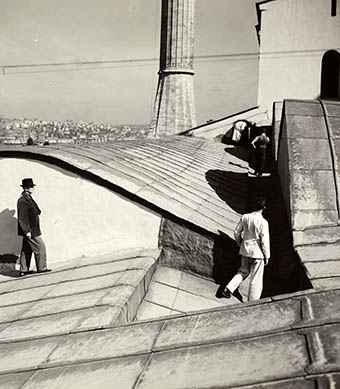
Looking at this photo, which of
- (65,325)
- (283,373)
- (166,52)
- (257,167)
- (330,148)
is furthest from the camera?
(166,52)

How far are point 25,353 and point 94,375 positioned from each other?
0.95 meters

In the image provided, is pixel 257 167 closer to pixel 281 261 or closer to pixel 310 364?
pixel 281 261

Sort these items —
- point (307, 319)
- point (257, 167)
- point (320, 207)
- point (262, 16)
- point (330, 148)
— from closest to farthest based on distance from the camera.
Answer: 1. point (307, 319)
2. point (320, 207)
3. point (330, 148)
4. point (257, 167)
5. point (262, 16)

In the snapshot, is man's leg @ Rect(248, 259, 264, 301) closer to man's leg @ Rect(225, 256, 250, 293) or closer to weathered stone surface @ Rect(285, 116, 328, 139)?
man's leg @ Rect(225, 256, 250, 293)

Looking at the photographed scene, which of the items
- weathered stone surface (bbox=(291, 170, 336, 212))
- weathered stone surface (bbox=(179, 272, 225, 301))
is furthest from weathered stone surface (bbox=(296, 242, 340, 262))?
weathered stone surface (bbox=(179, 272, 225, 301))

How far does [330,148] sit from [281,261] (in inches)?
76.0

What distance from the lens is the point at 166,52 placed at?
2886 cm

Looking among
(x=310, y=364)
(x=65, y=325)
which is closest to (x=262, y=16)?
(x=65, y=325)

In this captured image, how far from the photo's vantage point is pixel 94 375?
324 cm

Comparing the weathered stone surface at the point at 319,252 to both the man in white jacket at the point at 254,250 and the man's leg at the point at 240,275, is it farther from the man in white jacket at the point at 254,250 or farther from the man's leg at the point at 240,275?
the man's leg at the point at 240,275

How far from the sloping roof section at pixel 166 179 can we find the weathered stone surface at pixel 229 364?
3.29m

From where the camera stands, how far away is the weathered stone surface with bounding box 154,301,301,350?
11.4 feet

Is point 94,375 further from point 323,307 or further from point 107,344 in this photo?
point 323,307

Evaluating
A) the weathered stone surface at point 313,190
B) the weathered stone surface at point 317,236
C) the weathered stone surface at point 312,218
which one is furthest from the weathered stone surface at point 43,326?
the weathered stone surface at point 313,190
